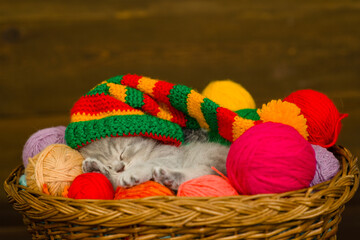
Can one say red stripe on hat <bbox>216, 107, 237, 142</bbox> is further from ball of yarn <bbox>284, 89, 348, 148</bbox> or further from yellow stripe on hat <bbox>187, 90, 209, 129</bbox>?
ball of yarn <bbox>284, 89, 348, 148</bbox>

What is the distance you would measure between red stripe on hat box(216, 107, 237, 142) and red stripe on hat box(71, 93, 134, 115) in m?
0.22

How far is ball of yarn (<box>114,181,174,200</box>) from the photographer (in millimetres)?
859

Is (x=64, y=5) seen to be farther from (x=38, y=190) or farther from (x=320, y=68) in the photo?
(x=320, y=68)

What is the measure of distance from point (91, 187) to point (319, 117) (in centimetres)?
57

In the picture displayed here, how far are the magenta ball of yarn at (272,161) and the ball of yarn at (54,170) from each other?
39 centimetres

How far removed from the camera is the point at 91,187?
34.5 inches

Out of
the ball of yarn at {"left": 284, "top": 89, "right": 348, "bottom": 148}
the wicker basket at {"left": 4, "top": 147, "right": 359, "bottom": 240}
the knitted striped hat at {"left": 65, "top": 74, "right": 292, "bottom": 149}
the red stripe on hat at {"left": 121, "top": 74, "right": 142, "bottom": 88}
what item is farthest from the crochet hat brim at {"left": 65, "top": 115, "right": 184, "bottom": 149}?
the ball of yarn at {"left": 284, "top": 89, "right": 348, "bottom": 148}

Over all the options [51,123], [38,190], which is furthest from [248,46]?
[38,190]

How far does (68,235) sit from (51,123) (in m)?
1.08

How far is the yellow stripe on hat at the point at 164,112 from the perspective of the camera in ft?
3.52

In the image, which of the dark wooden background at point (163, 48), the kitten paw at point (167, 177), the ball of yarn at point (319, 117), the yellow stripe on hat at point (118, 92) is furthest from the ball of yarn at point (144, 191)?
the dark wooden background at point (163, 48)

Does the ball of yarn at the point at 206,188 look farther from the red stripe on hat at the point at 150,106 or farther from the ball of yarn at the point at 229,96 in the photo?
the ball of yarn at the point at 229,96

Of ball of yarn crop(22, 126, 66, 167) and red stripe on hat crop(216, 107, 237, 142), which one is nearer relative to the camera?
red stripe on hat crop(216, 107, 237, 142)

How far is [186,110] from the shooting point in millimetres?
1065
